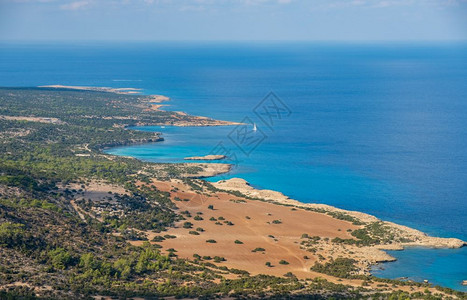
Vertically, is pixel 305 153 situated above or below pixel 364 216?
above

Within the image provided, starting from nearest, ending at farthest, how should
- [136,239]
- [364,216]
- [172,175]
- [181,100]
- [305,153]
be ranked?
[136,239], [364,216], [172,175], [305,153], [181,100]

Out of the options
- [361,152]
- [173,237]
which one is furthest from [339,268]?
[361,152]

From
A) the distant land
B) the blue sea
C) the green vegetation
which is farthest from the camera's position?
the blue sea

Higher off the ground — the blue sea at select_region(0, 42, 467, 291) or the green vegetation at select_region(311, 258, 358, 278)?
the blue sea at select_region(0, 42, 467, 291)

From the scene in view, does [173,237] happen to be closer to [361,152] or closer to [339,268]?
[339,268]

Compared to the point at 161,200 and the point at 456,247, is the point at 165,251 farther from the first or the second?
the point at 456,247

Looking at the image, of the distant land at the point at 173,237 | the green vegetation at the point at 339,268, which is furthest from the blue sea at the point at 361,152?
the distant land at the point at 173,237

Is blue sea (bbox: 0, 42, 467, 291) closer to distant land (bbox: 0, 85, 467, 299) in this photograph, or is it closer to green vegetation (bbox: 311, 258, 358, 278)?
green vegetation (bbox: 311, 258, 358, 278)

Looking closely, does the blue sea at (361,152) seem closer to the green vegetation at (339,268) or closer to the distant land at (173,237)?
the green vegetation at (339,268)

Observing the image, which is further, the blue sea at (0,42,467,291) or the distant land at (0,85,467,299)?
the blue sea at (0,42,467,291)

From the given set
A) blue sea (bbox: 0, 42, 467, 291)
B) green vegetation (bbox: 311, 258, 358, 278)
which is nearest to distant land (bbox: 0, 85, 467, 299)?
green vegetation (bbox: 311, 258, 358, 278)

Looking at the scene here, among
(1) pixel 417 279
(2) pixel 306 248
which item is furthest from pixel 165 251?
(1) pixel 417 279
